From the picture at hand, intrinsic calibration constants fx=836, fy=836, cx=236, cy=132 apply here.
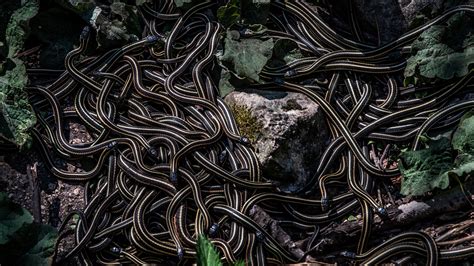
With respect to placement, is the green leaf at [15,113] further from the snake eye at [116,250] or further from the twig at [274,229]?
the twig at [274,229]

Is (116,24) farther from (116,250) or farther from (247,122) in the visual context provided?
(116,250)

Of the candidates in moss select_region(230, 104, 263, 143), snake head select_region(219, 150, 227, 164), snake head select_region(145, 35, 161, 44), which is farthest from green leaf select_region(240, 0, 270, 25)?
snake head select_region(219, 150, 227, 164)

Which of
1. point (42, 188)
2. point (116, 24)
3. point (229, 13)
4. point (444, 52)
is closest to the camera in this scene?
point (42, 188)

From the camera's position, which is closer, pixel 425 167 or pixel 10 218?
pixel 10 218

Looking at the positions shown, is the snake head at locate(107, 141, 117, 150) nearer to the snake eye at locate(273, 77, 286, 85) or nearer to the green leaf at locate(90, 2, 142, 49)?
the green leaf at locate(90, 2, 142, 49)

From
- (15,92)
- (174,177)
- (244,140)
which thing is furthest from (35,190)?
(244,140)

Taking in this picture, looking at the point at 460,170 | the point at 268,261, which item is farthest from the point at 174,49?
the point at 460,170
